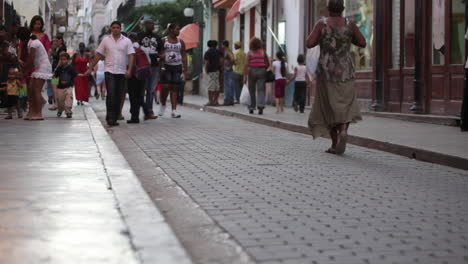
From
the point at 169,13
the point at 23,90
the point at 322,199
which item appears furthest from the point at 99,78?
the point at 322,199

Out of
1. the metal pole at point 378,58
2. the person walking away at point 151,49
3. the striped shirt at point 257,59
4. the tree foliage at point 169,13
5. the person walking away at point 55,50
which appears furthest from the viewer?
the tree foliage at point 169,13

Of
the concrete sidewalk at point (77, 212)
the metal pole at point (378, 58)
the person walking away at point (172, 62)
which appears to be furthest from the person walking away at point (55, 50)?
the concrete sidewalk at point (77, 212)

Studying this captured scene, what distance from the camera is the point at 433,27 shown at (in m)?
17.0

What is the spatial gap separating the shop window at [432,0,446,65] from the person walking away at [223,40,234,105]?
10181 mm

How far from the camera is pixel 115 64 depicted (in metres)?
15.1

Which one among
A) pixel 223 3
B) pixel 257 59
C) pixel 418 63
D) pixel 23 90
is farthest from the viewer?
pixel 223 3

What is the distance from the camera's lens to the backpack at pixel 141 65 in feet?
53.1

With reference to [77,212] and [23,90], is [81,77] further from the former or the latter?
[77,212]

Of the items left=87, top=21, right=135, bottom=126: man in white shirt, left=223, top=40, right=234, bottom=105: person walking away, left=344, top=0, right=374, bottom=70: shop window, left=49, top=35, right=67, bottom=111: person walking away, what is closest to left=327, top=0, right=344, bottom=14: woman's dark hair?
left=87, top=21, right=135, bottom=126: man in white shirt

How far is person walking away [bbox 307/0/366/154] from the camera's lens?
34.4 feet

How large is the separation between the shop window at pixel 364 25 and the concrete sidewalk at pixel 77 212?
11.8 meters

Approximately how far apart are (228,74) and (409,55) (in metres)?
9.37

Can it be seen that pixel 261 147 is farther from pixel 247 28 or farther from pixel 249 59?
pixel 247 28

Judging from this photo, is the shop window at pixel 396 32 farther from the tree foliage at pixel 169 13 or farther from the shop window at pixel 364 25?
the tree foliage at pixel 169 13
